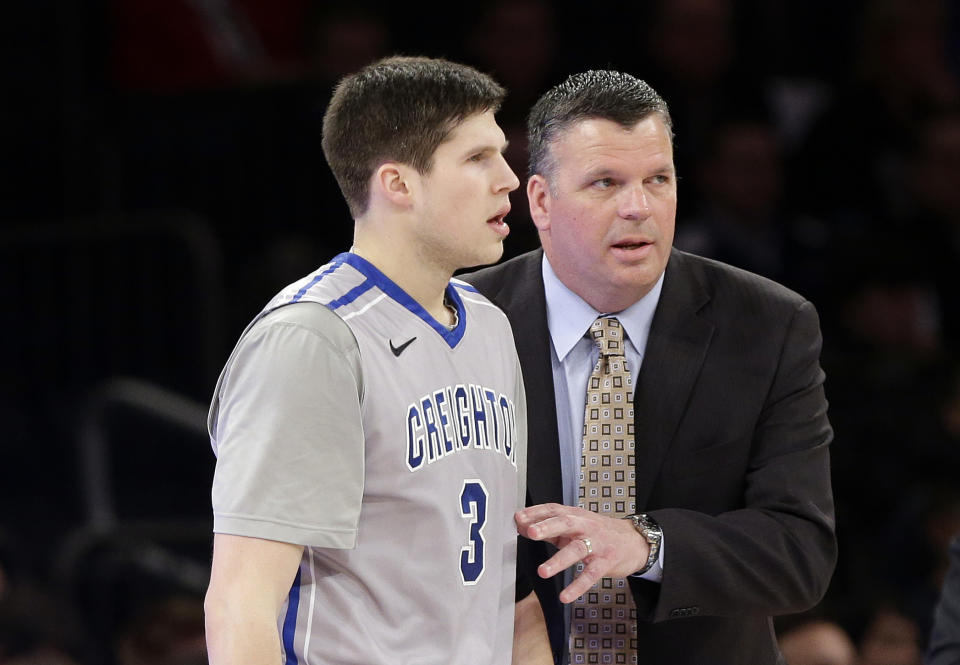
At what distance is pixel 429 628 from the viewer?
2.42m

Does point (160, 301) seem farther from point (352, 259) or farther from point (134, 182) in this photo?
point (352, 259)

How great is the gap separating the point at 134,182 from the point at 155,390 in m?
1.37

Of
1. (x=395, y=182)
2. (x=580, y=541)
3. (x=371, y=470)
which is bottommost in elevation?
(x=580, y=541)

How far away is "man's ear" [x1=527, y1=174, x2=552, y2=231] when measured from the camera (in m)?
3.22

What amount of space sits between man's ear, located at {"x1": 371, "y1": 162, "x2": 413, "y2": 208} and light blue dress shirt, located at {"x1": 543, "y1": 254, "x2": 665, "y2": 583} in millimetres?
765

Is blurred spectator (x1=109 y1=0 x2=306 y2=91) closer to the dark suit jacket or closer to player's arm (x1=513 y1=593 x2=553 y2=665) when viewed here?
the dark suit jacket

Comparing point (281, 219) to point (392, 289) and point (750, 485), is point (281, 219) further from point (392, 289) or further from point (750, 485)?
point (392, 289)

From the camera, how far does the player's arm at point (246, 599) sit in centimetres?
216

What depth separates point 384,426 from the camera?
238 centimetres

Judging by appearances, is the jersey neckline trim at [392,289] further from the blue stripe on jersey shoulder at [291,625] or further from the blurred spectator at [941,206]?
the blurred spectator at [941,206]

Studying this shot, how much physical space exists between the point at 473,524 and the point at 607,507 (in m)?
0.59

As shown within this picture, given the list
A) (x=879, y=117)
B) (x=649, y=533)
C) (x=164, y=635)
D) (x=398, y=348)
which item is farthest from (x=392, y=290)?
(x=879, y=117)

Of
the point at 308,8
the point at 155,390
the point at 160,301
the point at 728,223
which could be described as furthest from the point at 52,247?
the point at 728,223

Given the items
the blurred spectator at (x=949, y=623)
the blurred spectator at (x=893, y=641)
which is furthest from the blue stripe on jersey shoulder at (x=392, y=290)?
the blurred spectator at (x=893, y=641)
